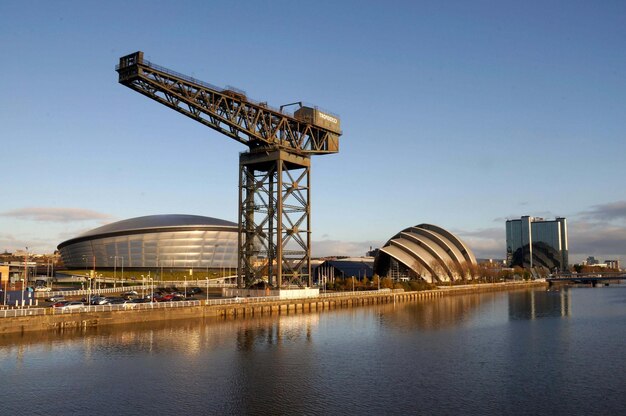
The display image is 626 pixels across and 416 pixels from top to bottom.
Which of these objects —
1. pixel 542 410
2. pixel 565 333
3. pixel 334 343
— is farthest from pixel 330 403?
pixel 565 333

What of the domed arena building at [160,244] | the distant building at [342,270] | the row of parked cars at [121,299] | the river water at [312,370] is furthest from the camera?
the distant building at [342,270]

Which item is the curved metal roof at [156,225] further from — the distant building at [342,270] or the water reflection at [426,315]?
the water reflection at [426,315]

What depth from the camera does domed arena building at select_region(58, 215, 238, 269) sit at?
5664 inches

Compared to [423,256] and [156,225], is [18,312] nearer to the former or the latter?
[156,225]

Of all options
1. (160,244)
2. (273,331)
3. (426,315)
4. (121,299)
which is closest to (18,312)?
(121,299)

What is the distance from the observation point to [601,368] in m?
39.3

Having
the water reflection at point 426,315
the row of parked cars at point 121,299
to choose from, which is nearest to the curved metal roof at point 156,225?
the row of parked cars at point 121,299

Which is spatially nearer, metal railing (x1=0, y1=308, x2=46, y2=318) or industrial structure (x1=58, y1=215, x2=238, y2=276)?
metal railing (x1=0, y1=308, x2=46, y2=318)

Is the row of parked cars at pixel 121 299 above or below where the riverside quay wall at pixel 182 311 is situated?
above

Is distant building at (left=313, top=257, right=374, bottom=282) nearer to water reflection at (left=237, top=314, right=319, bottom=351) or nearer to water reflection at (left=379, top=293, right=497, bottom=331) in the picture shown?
water reflection at (left=379, top=293, right=497, bottom=331)

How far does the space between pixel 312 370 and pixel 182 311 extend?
29.1 meters

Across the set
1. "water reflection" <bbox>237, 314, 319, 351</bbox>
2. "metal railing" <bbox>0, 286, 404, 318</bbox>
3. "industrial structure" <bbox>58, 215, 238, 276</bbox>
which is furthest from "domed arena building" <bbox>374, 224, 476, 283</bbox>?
"water reflection" <bbox>237, 314, 319, 351</bbox>

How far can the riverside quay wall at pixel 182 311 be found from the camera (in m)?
51.0

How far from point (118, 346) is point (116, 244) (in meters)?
106
